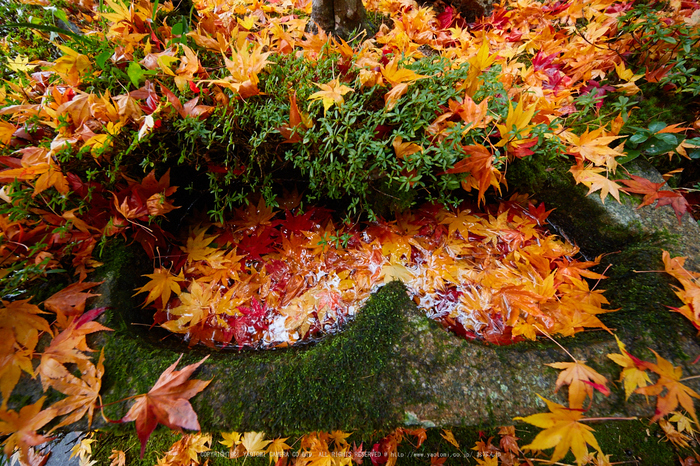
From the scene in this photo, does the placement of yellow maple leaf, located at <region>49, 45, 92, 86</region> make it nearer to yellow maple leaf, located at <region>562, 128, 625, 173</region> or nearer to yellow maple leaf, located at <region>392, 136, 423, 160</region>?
yellow maple leaf, located at <region>392, 136, 423, 160</region>

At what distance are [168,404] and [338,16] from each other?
281 cm

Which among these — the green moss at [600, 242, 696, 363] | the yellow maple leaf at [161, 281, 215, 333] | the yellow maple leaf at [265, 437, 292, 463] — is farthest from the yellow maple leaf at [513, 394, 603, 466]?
the yellow maple leaf at [161, 281, 215, 333]

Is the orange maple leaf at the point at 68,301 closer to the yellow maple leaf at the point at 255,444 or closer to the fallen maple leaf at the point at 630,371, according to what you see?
the yellow maple leaf at the point at 255,444

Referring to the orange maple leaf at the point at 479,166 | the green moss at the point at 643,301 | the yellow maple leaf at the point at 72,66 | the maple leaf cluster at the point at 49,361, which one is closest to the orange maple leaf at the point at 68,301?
the maple leaf cluster at the point at 49,361

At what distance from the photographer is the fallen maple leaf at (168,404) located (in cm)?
111

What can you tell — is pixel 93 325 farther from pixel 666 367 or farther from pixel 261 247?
pixel 666 367

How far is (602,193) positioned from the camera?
161 cm

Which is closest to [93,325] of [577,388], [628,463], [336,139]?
[336,139]

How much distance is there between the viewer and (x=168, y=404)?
3.84 feet

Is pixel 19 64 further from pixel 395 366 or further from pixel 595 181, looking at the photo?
pixel 595 181

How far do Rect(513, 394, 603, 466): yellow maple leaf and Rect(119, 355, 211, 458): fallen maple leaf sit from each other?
55.5 inches

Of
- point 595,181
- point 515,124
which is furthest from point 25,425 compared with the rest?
point 595,181

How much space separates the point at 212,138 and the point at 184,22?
1059 millimetres

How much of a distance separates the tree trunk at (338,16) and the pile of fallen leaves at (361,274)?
1.58m
